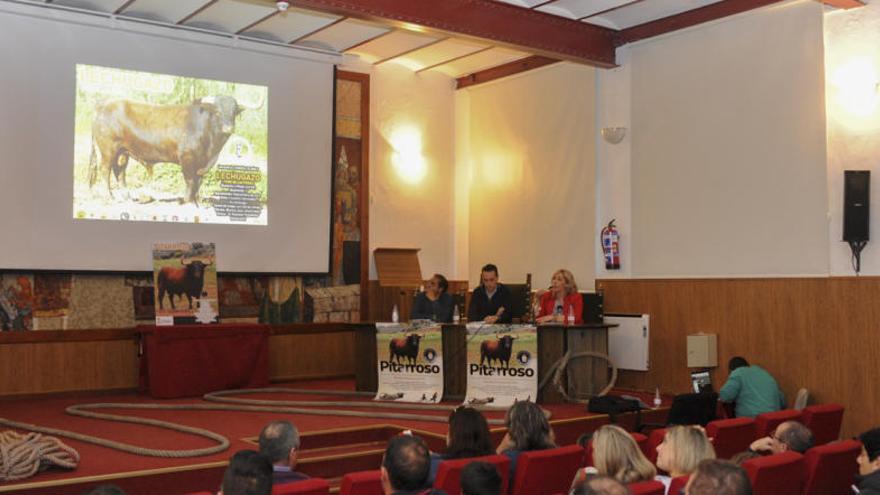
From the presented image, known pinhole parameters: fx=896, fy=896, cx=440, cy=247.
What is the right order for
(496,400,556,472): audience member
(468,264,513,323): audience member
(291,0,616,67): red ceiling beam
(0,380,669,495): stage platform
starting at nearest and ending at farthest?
1. (496,400,556,472): audience member
2. (0,380,669,495): stage platform
3. (291,0,616,67): red ceiling beam
4. (468,264,513,323): audience member

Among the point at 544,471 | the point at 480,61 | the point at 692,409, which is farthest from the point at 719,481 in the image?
the point at 480,61

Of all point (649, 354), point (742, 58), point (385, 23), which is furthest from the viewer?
point (649, 354)

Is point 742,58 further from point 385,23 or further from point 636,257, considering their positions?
point 385,23

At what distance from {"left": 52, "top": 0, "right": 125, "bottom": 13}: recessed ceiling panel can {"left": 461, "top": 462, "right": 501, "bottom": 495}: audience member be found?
7821 millimetres

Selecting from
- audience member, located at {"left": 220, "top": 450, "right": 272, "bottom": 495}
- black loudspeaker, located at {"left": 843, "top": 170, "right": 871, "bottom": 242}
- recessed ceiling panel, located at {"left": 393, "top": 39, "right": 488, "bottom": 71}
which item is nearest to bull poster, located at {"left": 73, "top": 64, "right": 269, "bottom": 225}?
recessed ceiling panel, located at {"left": 393, "top": 39, "right": 488, "bottom": 71}

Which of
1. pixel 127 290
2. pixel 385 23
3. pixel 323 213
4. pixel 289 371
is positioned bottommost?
pixel 289 371

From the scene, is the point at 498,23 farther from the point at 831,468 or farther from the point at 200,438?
the point at 831,468

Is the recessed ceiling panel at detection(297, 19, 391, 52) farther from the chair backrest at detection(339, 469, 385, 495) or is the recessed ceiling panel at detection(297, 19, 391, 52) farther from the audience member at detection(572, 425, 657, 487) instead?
the audience member at detection(572, 425, 657, 487)

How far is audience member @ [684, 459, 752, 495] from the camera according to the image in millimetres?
2908

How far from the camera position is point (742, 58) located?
30.0 ft

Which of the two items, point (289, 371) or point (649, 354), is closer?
point (649, 354)

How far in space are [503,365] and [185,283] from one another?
364 cm

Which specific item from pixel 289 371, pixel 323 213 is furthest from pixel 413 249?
pixel 289 371

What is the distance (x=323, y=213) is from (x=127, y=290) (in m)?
2.57
